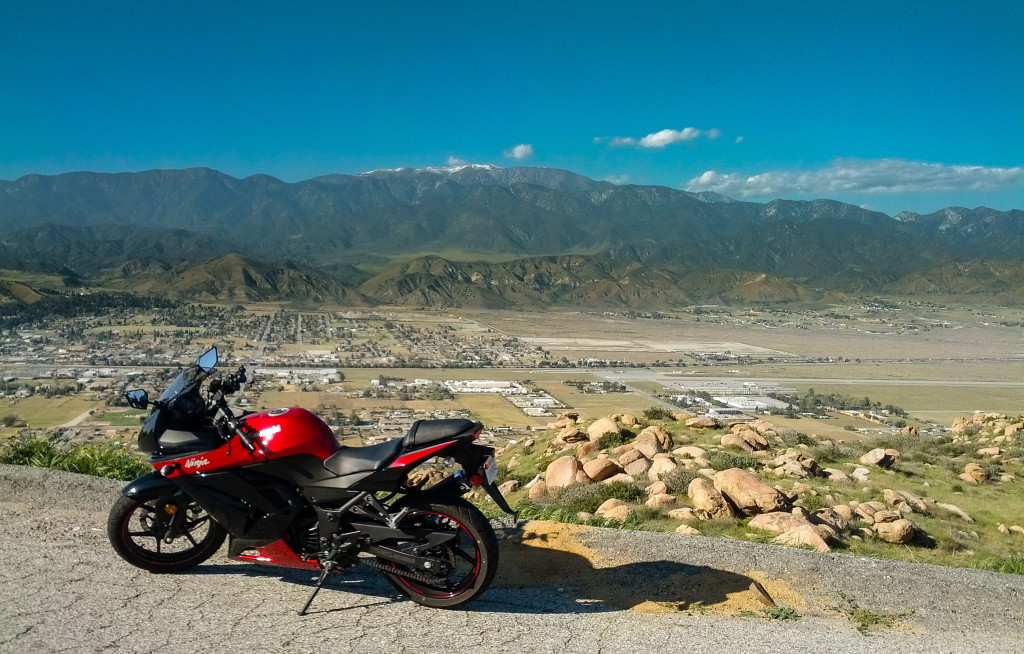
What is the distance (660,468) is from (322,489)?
6546 mm

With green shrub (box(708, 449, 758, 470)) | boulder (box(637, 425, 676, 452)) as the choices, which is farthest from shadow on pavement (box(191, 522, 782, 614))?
boulder (box(637, 425, 676, 452))

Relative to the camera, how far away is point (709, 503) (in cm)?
831

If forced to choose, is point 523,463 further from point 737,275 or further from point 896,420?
point 737,275

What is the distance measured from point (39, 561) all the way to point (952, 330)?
101m

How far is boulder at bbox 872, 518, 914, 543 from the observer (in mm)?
7938

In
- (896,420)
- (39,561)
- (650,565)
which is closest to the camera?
(39,561)

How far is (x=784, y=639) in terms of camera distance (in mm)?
4656

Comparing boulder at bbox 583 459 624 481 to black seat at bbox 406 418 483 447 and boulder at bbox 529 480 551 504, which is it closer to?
boulder at bbox 529 480 551 504

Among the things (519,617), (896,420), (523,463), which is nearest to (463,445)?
(519,617)

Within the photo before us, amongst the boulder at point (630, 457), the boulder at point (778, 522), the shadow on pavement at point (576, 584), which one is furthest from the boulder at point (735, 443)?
the shadow on pavement at point (576, 584)

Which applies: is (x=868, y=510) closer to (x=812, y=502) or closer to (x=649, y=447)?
(x=812, y=502)

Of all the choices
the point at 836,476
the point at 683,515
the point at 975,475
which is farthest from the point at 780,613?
the point at 975,475

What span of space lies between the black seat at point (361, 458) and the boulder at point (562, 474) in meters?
5.47

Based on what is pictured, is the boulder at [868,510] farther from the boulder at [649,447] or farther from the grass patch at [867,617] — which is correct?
the grass patch at [867,617]
